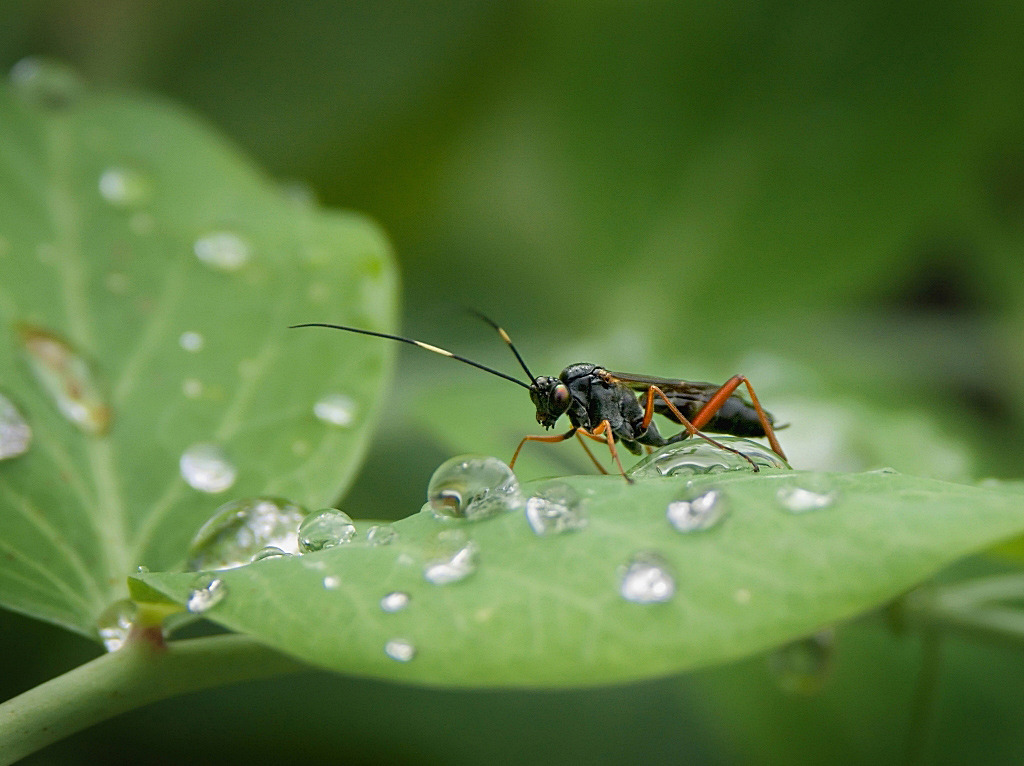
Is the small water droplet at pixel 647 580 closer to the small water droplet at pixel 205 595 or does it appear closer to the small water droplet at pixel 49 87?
the small water droplet at pixel 205 595

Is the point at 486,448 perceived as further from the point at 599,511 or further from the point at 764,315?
the point at 764,315

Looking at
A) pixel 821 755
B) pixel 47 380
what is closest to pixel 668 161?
pixel 821 755

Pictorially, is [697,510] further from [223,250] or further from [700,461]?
[223,250]

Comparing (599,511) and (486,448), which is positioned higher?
(486,448)

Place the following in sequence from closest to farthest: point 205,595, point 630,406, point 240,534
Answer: point 205,595
point 240,534
point 630,406

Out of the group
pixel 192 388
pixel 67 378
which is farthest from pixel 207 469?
pixel 67 378

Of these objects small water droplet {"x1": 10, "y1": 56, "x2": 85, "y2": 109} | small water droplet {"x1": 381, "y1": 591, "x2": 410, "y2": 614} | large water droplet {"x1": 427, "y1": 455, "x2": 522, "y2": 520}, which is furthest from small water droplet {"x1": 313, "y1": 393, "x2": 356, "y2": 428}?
small water droplet {"x1": 10, "y1": 56, "x2": 85, "y2": 109}

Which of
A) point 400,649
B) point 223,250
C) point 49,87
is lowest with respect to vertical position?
point 400,649

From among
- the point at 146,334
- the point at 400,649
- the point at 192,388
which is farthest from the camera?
the point at 146,334
